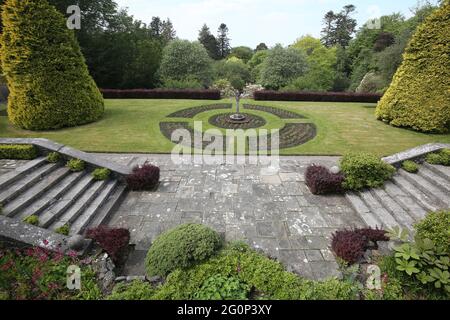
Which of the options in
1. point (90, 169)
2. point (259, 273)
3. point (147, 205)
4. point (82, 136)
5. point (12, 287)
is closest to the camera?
point (12, 287)

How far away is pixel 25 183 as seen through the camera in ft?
20.9

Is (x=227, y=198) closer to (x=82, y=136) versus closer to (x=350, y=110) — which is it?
(x=82, y=136)

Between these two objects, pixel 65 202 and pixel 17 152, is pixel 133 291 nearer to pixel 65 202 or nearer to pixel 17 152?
pixel 65 202

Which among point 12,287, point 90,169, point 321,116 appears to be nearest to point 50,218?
point 12,287

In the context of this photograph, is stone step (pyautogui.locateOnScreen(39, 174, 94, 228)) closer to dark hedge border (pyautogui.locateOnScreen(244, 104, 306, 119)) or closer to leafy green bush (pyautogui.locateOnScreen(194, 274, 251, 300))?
leafy green bush (pyautogui.locateOnScreen(194, 274, 251, 300))

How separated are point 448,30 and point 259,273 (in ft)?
47.9

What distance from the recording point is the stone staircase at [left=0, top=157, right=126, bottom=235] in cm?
574

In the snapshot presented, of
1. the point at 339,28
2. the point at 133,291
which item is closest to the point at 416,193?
the point at 133,291

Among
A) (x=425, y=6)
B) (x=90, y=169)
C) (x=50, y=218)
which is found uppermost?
(x=425, y=6)

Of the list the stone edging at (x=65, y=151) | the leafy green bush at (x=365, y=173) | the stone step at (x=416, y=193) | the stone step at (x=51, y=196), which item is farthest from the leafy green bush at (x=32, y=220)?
the stone step at (x=416, y=193)

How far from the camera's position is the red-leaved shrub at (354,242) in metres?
4.96

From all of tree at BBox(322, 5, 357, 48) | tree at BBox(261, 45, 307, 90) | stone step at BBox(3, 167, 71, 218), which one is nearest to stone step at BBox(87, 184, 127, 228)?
stone step at BBox(3, 167, 71, 218)

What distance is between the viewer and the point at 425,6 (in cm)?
2272

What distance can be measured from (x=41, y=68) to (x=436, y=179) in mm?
15369
